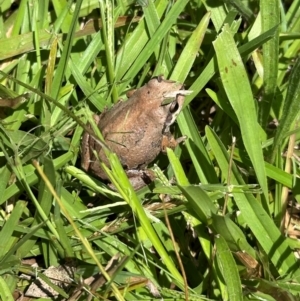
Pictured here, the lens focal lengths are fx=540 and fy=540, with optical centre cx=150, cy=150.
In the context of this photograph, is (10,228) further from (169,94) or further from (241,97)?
(241,97)

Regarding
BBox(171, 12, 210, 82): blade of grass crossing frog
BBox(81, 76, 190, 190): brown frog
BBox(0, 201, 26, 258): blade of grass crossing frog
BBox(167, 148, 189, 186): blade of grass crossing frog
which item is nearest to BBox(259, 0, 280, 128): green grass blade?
BBox(171, 12, 210, 82): blade of grass crossing frog

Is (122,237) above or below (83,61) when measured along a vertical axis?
below

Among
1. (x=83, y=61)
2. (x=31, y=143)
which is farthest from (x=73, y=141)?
(x=83, y=61)

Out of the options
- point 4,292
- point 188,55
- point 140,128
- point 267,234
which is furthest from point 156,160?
point 4,292

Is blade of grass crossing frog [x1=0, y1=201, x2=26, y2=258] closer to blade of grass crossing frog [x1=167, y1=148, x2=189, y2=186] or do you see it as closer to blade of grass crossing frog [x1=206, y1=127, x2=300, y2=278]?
blade of grass crossing frog [x1=167, y1=148, x2=189, y2=186]

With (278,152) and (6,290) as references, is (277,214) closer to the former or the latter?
(278,152)

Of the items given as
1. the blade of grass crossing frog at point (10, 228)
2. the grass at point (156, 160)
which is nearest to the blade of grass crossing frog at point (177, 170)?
the grass at point (156, 160)

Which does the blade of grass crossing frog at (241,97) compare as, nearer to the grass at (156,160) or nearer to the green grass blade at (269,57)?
the grass at (156,160)
